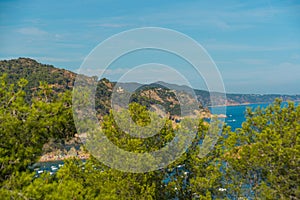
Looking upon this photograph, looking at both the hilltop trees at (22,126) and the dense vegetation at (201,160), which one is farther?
the dense vegetation at (201,160)

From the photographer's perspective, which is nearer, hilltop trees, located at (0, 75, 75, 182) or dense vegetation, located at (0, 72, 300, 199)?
hilltop trees, located at (0, 75, 75, 182)

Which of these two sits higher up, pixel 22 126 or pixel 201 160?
pixel 22 126

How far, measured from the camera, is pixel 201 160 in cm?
1900

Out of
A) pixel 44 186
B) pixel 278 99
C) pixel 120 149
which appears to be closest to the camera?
pixel 44 186

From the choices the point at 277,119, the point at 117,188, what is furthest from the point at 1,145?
the point at 277,119

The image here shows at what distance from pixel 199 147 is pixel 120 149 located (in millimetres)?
4567

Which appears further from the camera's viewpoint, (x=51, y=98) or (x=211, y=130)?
(x=211, y=130)

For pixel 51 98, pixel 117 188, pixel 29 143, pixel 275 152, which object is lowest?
pixel 117 188

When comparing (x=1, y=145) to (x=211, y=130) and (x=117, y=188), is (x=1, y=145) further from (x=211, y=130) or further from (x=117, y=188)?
(x=211, y=130)

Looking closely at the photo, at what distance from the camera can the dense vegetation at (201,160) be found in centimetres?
1234

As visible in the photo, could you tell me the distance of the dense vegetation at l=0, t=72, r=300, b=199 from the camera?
12344 mm

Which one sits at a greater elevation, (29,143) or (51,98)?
(51,98)

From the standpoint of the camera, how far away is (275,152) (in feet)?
54.6

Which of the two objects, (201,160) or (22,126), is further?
(201,160)
